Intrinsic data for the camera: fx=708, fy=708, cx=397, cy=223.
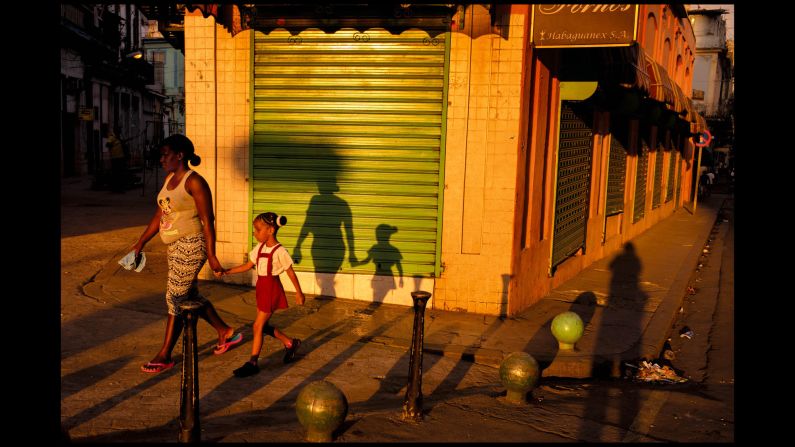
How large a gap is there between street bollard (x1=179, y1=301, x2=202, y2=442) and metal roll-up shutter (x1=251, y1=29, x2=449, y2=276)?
4575 millimetres

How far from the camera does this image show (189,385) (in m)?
4.38

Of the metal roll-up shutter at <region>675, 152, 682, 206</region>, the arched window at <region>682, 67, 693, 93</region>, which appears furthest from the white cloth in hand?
the arched window at <region>682, 67, 693, 93</region>

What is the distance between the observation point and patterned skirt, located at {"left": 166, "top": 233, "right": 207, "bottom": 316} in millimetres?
5988

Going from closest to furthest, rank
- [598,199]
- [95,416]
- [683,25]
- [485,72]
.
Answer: [95,416]
[485,72]
[598,199]
[683,25]

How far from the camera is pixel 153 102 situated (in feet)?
160

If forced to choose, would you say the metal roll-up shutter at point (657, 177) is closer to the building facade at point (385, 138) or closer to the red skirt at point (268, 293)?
the building facade at point (385, 138)

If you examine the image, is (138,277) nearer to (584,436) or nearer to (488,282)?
(488,282)

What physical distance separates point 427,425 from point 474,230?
3855 millimetres

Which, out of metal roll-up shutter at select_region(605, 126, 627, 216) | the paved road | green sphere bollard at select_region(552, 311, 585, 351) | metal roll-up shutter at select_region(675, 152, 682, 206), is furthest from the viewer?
metal roll-up shutter at select_region(675, 152, 682, 206)

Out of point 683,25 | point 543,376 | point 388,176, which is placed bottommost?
point 543,376

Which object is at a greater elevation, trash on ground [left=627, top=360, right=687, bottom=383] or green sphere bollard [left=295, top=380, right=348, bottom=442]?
green sphere bollard [left=295, top=380, right=348, bottom=442]

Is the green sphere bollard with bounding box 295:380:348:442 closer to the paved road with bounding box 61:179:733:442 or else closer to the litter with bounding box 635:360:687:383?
the paved road with bounding box 61:179:733:442

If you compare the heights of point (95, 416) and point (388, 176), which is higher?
point (388, 176)

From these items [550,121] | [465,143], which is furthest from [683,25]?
[465,143]
